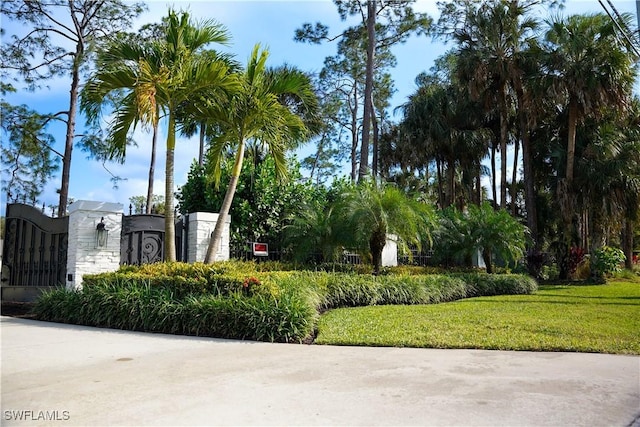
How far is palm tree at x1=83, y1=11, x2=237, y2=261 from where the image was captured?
10.2 meters

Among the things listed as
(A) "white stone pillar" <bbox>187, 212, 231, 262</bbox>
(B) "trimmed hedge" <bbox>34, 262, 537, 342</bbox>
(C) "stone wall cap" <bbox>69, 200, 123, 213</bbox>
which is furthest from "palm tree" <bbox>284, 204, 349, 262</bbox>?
(C) "stone wall cap" <bbox>69, 200, 123, 213</bbox>

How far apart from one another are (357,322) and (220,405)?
15.2ft

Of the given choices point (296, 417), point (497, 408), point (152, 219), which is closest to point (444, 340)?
point (497, 408)

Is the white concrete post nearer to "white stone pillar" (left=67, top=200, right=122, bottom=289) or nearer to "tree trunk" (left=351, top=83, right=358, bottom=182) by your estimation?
"white stone pillar" (left=67, top=200, right=122, bottom=289)

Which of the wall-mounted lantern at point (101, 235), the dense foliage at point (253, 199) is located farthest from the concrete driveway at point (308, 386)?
the dense foliage at point (253, 199)

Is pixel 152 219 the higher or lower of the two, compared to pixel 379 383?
higher

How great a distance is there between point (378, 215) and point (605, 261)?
39.0 ft

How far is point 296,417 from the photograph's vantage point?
3688mm

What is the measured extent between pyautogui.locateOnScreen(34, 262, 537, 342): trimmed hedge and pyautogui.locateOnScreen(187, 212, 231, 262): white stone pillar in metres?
0.92

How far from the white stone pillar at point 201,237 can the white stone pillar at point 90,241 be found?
1648 mm

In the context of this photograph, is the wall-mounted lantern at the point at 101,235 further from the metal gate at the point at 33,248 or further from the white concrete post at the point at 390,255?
the white concrete post at the point at 390,255

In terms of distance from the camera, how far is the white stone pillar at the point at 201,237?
39.5 ft

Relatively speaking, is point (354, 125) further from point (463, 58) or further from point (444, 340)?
point (444, 340)

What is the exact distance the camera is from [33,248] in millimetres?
13117
